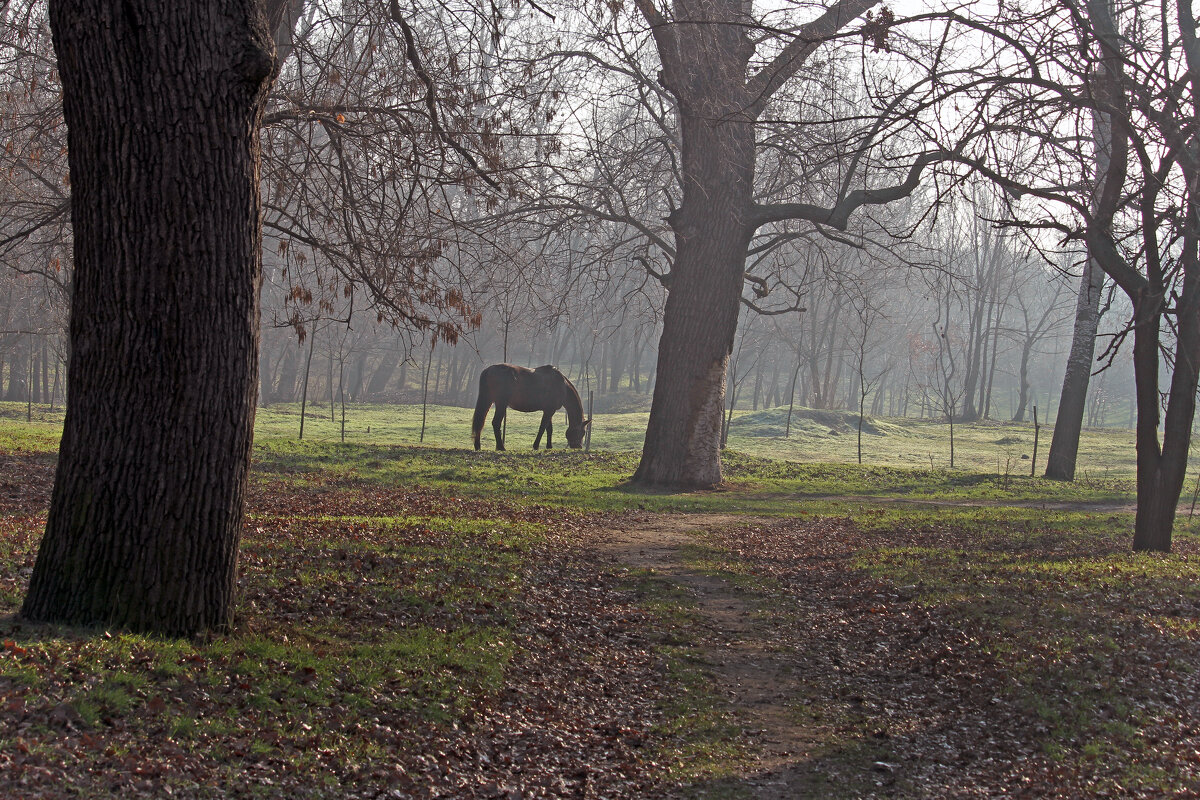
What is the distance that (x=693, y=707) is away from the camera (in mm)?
6219

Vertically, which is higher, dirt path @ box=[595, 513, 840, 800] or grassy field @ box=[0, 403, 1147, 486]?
grassy field @ box=[0, 403, 1147, 486]

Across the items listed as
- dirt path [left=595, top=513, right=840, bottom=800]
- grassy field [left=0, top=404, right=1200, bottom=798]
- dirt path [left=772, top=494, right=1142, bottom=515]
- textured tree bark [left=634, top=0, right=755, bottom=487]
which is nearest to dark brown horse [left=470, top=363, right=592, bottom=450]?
textured tree bark [left=634, top=0, right=755, bottom=487]

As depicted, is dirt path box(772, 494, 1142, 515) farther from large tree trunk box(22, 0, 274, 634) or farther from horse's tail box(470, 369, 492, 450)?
large tree trunk box(22, 0, 274, 634)

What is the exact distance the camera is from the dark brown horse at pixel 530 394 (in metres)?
26.8

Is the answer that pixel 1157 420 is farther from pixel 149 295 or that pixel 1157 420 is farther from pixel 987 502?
pixel 149 295

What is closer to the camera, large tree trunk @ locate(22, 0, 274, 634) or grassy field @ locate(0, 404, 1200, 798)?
grassy field @ locate(0, 404, 1200, 798)

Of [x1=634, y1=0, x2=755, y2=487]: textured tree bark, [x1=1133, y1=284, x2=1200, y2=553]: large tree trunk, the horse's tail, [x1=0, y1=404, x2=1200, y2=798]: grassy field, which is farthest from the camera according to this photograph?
the horse's tail

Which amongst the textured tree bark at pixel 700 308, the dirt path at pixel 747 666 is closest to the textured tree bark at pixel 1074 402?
the textured tree bark at pixel 700 308

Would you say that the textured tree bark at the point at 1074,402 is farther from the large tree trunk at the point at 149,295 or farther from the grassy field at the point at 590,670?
the large tree trunk at the point at 149,295

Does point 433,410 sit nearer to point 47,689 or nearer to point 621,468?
point 621,468

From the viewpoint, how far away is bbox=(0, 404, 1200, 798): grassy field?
4570 millimetres

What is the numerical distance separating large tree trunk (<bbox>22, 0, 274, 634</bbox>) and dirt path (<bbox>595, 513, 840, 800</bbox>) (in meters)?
3.60

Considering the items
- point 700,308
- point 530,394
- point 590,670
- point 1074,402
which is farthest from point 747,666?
point 530,394

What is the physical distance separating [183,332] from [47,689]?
6.55 feet
